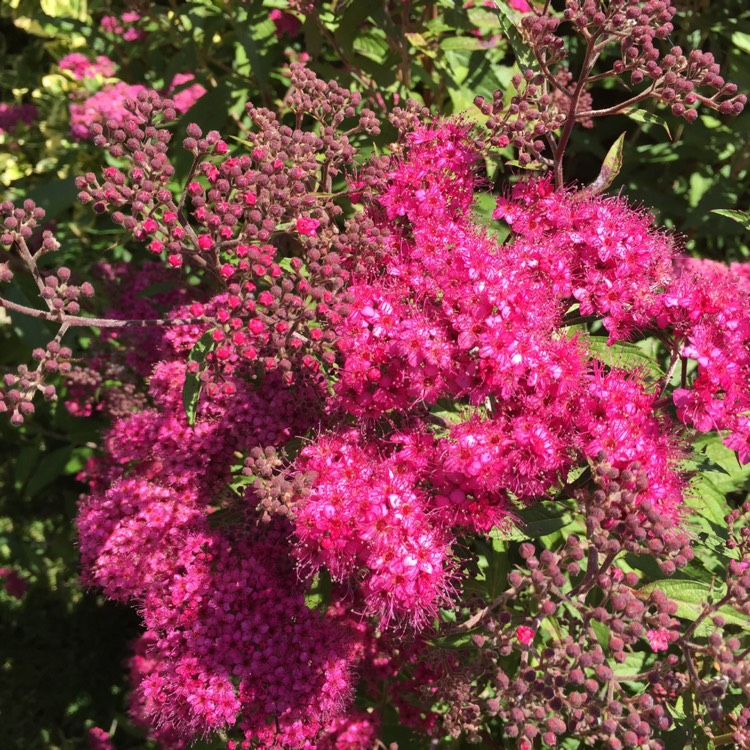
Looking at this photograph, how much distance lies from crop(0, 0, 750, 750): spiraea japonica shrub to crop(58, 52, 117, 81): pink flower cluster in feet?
6.77

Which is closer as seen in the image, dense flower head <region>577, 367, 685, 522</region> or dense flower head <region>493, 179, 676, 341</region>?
dense flower head <region>577, 367, 685, 522</region>

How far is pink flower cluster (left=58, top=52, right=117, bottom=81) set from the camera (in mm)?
3844

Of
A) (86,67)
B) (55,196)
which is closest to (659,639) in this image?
(55,196)

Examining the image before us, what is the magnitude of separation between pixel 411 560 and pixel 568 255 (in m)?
0.90

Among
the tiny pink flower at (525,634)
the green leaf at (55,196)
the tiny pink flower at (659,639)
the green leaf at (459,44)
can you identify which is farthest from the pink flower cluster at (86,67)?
the tiny pink flower at (659,639)

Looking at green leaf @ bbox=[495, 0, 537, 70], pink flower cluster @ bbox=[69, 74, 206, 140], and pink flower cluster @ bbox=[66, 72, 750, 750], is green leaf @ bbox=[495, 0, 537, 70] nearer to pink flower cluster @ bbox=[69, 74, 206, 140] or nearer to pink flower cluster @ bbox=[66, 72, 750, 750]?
pink flower cluster @ bbox=[66, 72, 750, 750]

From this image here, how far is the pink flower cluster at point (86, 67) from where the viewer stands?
384cm

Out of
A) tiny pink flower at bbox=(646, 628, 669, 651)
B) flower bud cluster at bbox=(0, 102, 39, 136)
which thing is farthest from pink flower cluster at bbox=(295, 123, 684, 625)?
flower bud cluster at bbox=(0, 102, 39, 136)

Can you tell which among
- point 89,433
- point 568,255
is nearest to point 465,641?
point 568,255

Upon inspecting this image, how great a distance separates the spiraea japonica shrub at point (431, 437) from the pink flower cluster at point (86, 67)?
2065 mm

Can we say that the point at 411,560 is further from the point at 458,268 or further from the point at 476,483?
the point at 458,268

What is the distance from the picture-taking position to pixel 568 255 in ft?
6.30

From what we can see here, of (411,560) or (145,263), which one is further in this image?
(145,263)

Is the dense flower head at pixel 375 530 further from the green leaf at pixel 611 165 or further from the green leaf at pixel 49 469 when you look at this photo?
the green leaf at pixel 49 469
